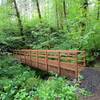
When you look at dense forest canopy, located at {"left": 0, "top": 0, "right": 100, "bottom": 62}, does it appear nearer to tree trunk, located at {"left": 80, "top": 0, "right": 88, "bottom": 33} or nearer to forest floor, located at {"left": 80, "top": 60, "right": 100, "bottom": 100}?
tree trunk, located at {"left": 80, "top": 0, "right": 88, "bottom": 33}

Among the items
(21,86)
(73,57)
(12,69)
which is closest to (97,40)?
(73,57)

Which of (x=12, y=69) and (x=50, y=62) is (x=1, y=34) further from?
(x=50, y=62)

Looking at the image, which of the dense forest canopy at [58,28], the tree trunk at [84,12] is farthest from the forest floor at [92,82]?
the tree trunk at [84,12]

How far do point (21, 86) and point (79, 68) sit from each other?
253 cm

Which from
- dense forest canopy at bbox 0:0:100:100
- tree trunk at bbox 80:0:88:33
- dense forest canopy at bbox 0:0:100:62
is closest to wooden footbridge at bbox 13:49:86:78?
dense forest canopy at bbox 0:0:100:100

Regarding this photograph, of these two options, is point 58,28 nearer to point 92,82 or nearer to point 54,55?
point 54,55

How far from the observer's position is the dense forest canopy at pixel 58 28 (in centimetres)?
1203

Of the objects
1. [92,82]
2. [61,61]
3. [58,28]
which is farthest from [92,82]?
[58,28]

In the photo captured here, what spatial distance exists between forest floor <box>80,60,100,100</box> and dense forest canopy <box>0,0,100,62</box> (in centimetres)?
235

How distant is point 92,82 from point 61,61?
3.35 meters

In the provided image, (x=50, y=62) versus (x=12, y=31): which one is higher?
(x=12, y=31)

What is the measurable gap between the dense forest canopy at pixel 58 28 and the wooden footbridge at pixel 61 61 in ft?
4.42

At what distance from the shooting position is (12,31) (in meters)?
23.0

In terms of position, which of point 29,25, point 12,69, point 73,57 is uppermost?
point 29,25
